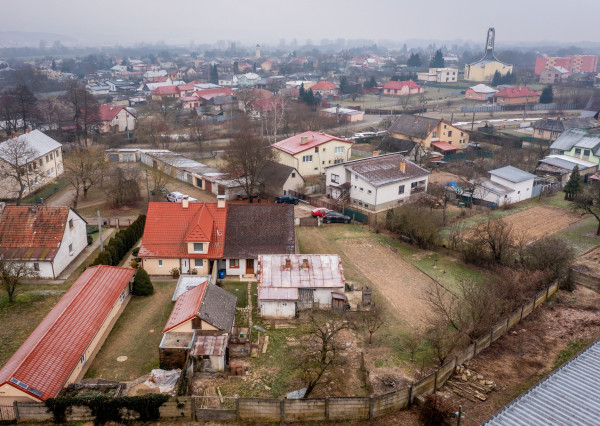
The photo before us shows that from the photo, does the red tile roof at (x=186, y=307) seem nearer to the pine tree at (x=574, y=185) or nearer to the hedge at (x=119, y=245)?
the hedge at (x=119, y=245)

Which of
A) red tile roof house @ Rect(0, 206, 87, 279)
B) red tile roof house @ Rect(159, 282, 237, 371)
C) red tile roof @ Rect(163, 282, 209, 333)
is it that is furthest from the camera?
red tile roof house @ Rect(0, 206, 87, 279)

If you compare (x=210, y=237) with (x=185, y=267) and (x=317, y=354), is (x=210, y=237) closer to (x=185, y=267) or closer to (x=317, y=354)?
(x=185, y=267)

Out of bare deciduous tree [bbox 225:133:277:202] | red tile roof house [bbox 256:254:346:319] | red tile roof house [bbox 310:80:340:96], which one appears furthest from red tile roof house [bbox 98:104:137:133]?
red tile roof house [bbox 256:254:346:319]

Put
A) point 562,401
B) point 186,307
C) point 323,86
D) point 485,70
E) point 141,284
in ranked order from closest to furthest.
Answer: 1. point 562,401
2. point 186,307
3. point 141,284
4. point 323,86
5. point 485,70

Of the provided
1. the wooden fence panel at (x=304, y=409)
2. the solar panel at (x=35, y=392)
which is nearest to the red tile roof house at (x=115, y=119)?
the solar panel at (x=35, y=392)

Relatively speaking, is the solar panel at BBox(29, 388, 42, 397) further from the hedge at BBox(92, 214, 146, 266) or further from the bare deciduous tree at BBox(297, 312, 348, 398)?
the hedge at BBox(92, 214, 146, 266)

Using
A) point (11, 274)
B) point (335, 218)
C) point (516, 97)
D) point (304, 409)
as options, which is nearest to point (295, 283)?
point (304, 409)
